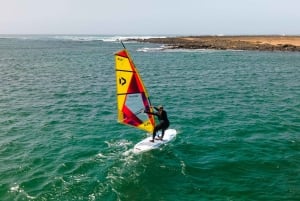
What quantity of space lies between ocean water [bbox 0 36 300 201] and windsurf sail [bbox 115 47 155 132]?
7.64 feet

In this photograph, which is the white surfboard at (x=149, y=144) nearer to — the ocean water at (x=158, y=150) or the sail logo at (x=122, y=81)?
the ocean water at (x=158, y=150)

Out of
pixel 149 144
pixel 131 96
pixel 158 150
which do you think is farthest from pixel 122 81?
pixel 158 150

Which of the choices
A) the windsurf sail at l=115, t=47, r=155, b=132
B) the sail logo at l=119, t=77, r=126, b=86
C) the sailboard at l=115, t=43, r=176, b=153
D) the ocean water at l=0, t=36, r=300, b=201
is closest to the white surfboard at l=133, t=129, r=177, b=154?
the sailboard at l=115, t=43, r=176, b=153

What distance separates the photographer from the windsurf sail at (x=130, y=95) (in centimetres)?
2291

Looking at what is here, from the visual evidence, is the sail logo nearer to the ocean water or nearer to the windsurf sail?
the windsurf sail

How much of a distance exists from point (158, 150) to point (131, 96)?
4475mm

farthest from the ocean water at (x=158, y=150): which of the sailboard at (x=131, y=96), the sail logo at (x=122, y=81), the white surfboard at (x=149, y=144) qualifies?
the sail logo at (x=122, y=81)

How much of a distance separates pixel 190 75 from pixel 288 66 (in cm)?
2229

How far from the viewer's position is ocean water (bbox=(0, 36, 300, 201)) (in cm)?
1998

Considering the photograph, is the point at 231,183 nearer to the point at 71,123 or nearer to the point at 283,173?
the point at 283,173

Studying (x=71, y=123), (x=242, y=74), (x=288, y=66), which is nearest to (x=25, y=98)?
(x=71, y=123)

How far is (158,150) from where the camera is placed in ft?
84.2

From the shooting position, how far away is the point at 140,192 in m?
19.7

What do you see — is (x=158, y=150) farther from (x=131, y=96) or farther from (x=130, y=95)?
(x=130, y=95)
